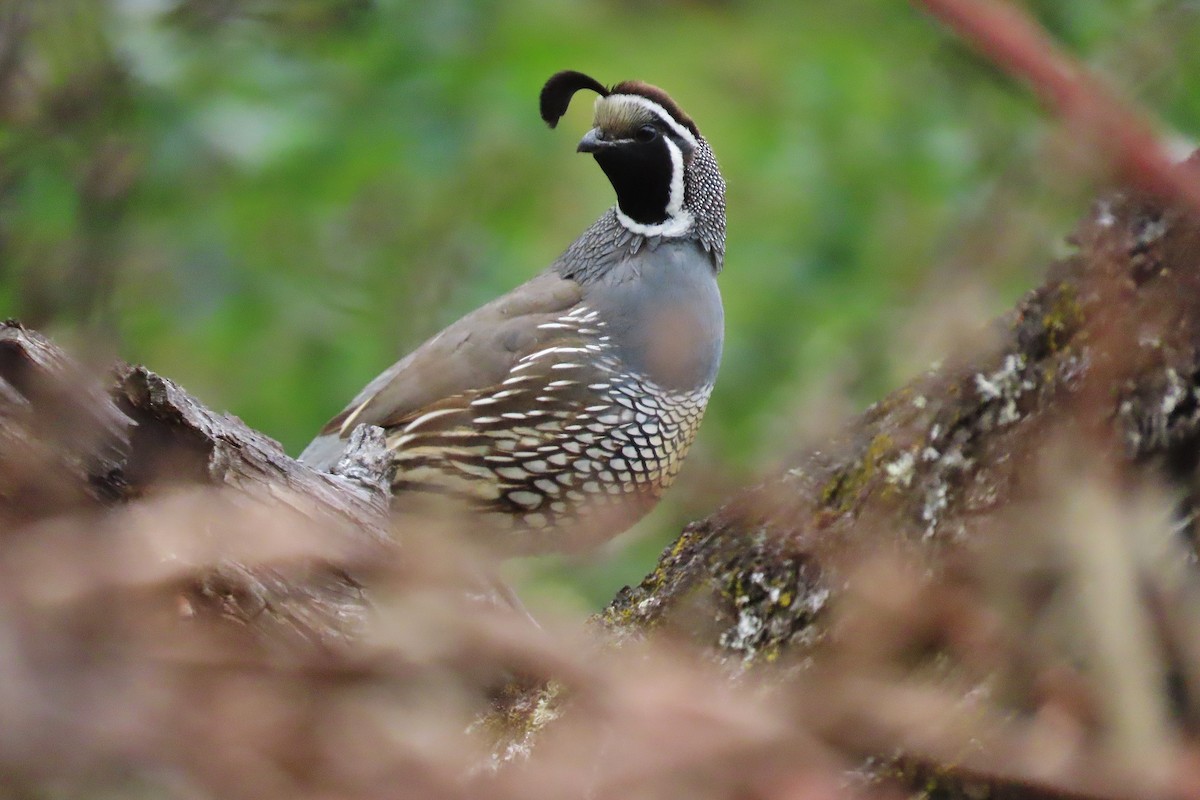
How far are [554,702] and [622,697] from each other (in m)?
1.69

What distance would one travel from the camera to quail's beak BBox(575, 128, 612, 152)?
3.83 meters

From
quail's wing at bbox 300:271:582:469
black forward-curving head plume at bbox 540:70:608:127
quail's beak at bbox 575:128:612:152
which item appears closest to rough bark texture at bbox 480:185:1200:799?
→ quail's wing at bbox 300:271:582:469

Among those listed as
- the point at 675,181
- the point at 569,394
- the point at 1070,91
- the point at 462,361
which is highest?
the point at 675,181

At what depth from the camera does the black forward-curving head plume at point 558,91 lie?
11.8ft

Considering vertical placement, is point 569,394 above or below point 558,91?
below

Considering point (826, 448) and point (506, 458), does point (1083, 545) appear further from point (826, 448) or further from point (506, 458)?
point (506, 458)

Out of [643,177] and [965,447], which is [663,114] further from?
[965,447]

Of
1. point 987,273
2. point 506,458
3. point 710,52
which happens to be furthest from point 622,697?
point 710,52

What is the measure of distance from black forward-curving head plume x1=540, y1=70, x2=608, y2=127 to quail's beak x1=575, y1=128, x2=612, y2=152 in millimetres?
177

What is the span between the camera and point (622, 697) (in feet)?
2.00

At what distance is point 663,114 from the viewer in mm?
4004

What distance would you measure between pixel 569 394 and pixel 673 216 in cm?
71

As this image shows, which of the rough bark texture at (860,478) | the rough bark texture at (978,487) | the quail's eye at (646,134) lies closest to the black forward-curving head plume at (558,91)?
the quail's eye at (646,134)

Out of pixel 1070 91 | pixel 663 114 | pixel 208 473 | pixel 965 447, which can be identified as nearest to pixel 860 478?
pixel 965 447
